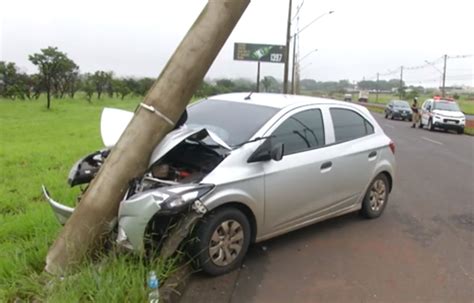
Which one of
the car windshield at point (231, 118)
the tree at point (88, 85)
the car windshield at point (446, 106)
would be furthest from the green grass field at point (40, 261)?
the tree at point (88, 85)

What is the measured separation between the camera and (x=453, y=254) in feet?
15.1

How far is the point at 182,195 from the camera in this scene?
10.9ft

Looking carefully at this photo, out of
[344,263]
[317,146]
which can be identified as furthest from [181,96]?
[344,263]

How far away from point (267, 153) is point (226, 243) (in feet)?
→ 3.01

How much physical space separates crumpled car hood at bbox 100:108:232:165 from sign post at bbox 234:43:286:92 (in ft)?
88.6

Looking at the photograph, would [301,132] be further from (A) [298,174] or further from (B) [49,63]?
(B) [49,63]

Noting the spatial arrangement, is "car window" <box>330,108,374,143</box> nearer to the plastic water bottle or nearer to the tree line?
the plastic water bottle

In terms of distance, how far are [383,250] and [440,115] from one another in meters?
19.9

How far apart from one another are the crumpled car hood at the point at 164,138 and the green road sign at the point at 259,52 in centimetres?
2865

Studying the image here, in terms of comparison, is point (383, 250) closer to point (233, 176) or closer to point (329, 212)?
point (329, 212)

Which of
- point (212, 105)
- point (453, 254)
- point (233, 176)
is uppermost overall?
point (212, 105)

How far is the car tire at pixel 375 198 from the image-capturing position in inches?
218

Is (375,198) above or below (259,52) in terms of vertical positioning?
below

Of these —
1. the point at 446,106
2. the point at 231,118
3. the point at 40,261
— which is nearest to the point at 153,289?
the point at 40,261
